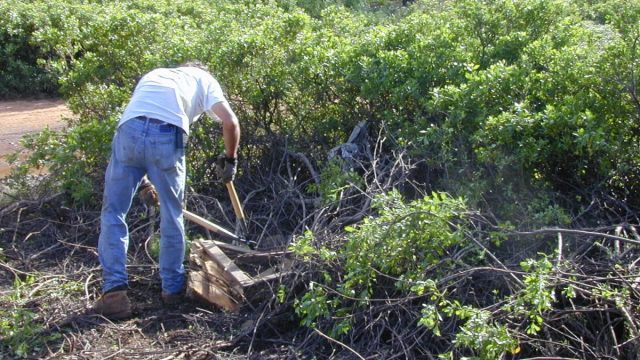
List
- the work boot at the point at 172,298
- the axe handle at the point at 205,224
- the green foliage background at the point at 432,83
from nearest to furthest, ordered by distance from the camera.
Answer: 1. the green foliage background at the point at 432,83
2. the work boot at the point at 172,298
3. the axe handle at the point at 205,224

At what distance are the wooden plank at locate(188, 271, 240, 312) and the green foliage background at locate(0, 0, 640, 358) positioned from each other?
67cm

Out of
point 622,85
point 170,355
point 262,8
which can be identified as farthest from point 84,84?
point 622,85

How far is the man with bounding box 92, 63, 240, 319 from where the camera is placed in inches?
229

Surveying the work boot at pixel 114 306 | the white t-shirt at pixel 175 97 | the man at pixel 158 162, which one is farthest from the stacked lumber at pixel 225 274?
the white t-shirt at pixel 175 97

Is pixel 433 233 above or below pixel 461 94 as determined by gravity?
below

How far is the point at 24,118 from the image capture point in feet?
43.0

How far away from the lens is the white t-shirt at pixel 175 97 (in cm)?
584

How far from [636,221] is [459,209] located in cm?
120

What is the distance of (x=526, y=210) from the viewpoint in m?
5.51

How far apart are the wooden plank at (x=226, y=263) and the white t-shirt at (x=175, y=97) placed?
2.79 feet

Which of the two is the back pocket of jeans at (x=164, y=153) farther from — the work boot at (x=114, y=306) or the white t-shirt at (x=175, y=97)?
the work boot at (x=114, y=306)

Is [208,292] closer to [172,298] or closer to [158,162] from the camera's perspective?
[172,298]

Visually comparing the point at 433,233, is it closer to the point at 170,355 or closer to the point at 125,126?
the point at 170,355

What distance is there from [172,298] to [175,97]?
137cm
